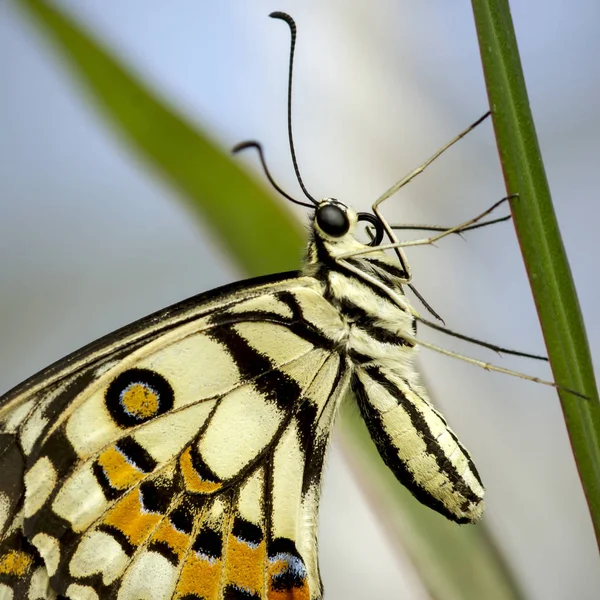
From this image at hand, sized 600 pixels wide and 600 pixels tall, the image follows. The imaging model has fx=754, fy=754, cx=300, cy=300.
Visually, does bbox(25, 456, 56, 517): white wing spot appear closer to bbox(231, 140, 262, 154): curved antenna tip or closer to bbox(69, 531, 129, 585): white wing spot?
A: bbox(69, 531, 129, 585): white wing spot

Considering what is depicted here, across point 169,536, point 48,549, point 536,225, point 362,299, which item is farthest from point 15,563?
point 536,225

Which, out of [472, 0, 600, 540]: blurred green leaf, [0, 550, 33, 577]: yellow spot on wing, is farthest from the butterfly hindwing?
[472, 0, 600, 540]: blurred green leaf

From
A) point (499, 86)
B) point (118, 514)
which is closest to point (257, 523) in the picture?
point (118, 514)

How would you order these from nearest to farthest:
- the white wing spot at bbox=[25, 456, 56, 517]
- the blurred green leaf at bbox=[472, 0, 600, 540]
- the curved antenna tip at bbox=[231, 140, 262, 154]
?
1. the blurred green leaf at bbox=[472, 0, 600, 540]
2. the white wing spot at bbox=[25, 456, 56, 517]
3. the curved antenna tip at bbox=[231, 140, 262, 154]

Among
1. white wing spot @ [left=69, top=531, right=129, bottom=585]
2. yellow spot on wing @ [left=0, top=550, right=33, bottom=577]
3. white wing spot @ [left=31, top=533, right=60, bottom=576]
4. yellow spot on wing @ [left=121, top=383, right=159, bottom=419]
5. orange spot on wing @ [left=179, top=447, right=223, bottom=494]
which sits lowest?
yellow spot on wing @ [left=0, top=550, right=33, bottom=577]

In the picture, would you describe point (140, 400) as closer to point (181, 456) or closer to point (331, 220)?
point (181, 456)

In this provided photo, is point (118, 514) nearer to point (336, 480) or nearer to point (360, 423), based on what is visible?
point (360, 423)

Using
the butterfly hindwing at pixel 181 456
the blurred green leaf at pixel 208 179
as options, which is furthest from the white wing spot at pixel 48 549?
the blurred green leaf at pixel 208 179
